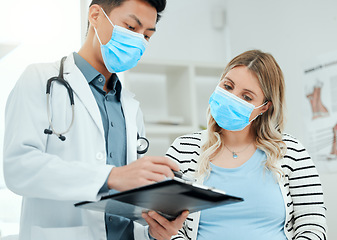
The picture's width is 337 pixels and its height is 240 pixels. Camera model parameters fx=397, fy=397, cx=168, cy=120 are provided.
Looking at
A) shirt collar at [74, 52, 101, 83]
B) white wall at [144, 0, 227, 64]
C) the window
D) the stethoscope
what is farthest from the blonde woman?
white wall at [144, 0, 227, 64]

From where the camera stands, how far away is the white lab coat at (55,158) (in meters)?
0.85

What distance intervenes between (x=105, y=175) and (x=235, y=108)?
2.99 feet

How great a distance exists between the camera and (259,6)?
2.88 metres

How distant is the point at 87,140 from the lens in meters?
1.02

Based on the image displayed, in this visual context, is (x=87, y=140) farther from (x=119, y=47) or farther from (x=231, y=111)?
(x=231, y=111)

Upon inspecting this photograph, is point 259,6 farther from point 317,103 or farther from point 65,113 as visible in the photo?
point 65,113

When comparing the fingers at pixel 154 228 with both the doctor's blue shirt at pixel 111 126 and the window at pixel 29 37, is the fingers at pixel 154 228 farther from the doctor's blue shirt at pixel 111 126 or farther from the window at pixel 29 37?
the window at pixel 29 37

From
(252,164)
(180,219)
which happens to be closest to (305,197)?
(252,164)

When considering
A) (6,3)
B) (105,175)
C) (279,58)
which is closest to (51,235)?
(105,175)

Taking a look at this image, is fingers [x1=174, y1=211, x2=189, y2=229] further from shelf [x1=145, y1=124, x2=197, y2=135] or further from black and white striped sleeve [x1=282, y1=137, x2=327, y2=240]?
shelf [x1=145, y1=124, x2=197, y2=135]

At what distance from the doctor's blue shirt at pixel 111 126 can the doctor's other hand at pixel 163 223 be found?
89 millimetres

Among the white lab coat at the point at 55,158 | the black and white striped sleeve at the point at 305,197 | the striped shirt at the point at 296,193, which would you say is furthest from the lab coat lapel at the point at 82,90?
the black and white striped sleeve at the point at 305,197

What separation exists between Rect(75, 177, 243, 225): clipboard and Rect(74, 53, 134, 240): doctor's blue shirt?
9 cm

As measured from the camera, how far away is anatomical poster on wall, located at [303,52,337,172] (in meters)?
2.23
